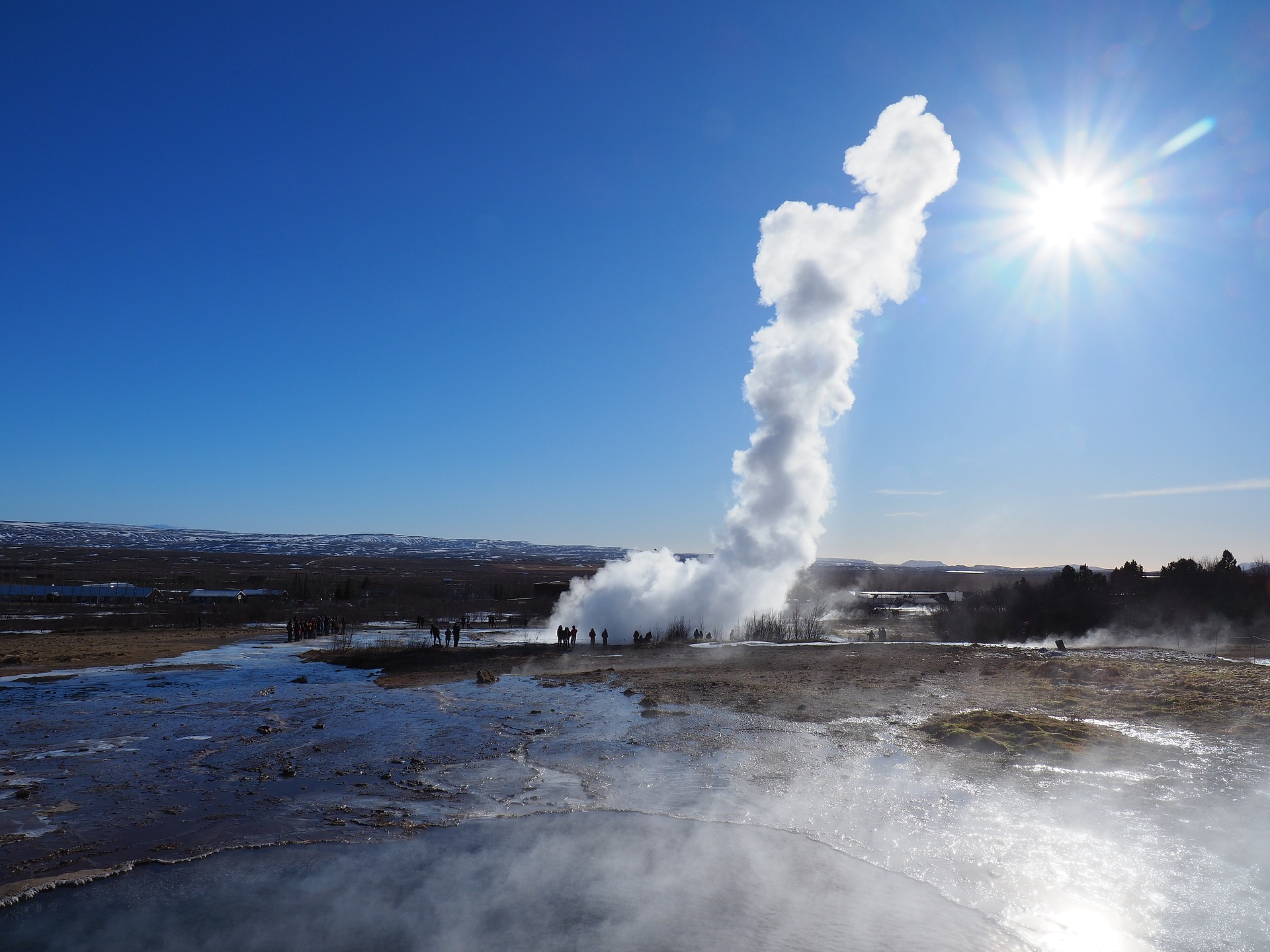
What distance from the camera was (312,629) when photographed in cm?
4306

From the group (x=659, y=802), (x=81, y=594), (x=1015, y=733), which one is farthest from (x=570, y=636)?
(x=81, y=594)

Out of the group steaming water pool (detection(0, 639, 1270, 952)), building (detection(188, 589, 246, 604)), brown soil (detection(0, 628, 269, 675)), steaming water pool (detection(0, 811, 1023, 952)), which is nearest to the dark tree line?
steaming water pool (detection(0, 639, 1270, 952))

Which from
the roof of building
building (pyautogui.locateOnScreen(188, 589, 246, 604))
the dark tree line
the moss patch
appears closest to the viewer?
the moss patch

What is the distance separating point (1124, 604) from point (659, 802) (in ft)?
163

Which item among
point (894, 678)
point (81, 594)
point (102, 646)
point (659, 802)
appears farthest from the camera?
point (81, 594)

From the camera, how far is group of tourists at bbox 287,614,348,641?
4116 cm

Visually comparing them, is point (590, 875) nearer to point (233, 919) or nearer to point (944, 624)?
point (233, 919)

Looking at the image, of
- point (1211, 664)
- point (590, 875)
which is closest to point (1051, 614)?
point (1211, 664)

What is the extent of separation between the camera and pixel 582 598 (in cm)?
4547

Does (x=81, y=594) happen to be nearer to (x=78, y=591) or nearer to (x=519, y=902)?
Answer: (x=78, y=591)

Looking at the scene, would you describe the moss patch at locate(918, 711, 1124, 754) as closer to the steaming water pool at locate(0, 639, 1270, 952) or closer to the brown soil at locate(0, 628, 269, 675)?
the steaming water pool at locate(0, 639, 1270, 952)

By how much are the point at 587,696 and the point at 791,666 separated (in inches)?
388

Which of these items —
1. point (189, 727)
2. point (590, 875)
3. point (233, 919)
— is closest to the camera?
point (233, 919)

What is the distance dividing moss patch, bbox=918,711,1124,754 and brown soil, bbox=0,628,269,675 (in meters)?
30.4
